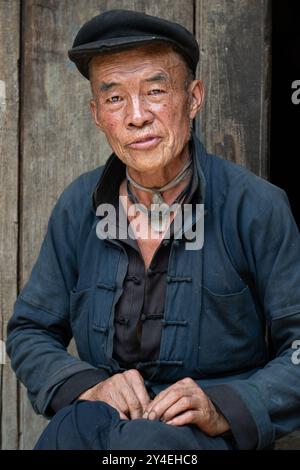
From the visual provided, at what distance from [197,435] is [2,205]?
3.95ft

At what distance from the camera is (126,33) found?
259 cm

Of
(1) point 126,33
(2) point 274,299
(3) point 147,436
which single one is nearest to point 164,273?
(2) point 274,299

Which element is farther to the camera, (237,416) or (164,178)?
(164,178)

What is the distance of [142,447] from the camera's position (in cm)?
227

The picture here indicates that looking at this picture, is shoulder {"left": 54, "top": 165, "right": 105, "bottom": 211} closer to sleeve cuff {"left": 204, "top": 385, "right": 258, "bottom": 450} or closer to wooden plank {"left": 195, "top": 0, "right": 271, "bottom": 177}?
wooden plank {"left": 195, "top": 0, "right": 271, "bottom": 177}

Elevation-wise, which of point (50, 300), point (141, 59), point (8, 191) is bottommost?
point (50, 300)

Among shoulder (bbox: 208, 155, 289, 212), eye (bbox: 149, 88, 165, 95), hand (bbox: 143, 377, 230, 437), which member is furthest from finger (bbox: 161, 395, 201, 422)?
eye (bbox: 149, 88, 165, 95)

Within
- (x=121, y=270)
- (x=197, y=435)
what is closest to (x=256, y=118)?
(x=121, y=270)

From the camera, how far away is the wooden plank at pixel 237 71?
3.16 meters

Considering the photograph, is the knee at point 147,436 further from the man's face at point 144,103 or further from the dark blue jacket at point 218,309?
the man's face at point 144,103

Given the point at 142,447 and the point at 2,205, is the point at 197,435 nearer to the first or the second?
the point at 142,447

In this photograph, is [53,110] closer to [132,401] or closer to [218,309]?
[218,309]

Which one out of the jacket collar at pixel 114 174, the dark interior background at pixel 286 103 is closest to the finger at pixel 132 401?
the jacket collar at pixel 114 174

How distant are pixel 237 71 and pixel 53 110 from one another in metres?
0.61
